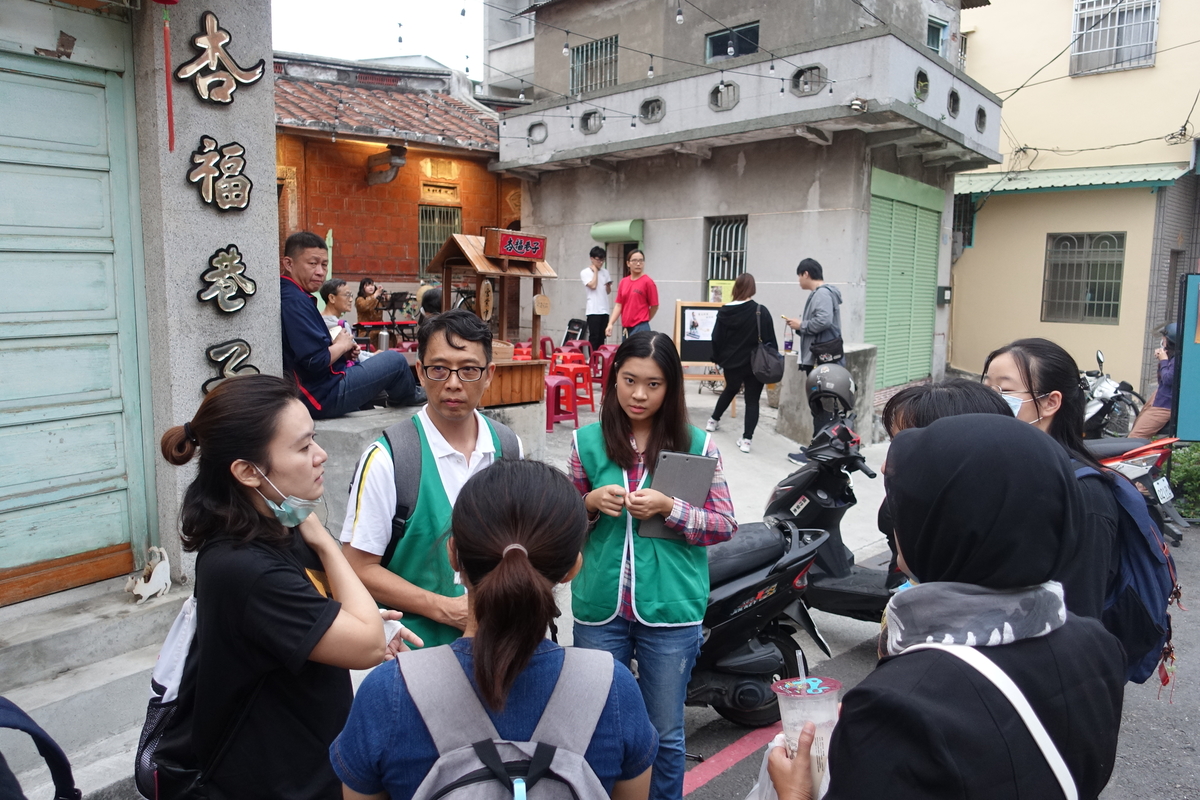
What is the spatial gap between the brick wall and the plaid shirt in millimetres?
10885

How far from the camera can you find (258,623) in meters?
1.68

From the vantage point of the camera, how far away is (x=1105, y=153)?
14.8 metres

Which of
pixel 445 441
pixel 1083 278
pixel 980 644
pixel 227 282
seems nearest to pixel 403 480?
pixel 445 441

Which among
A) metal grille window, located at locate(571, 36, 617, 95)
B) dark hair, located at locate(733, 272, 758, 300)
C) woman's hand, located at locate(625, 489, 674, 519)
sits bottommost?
woman's hand, located at locate(625, 489, 674, 519)

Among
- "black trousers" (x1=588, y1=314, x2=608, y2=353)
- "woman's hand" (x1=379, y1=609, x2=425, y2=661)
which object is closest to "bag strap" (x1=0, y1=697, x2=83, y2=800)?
"woman's hand" (x1=379, y1=609, x2=425, y2=661)

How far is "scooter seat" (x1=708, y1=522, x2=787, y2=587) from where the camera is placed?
11.0 ft

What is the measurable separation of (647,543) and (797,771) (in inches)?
46.0

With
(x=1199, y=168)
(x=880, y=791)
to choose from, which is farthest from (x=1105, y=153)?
(x=880, y=791)

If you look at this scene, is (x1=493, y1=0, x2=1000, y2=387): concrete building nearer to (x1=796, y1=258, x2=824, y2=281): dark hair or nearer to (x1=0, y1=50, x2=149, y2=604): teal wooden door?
(x1=796, y1=258, x2=824, y2=281): dark hair

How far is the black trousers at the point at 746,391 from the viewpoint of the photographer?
26.5 feet

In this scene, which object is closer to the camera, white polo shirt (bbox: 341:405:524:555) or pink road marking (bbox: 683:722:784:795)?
white polo shirt (bbox: 341:405:524:555)

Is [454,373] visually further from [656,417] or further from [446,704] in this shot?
[446,704]

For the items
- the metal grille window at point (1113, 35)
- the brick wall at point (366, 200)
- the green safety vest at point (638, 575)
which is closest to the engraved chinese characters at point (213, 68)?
the green safety vest at point (638, 575)

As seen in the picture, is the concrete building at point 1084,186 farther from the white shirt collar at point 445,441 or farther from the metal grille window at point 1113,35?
the white shirt collar at point 445,441
